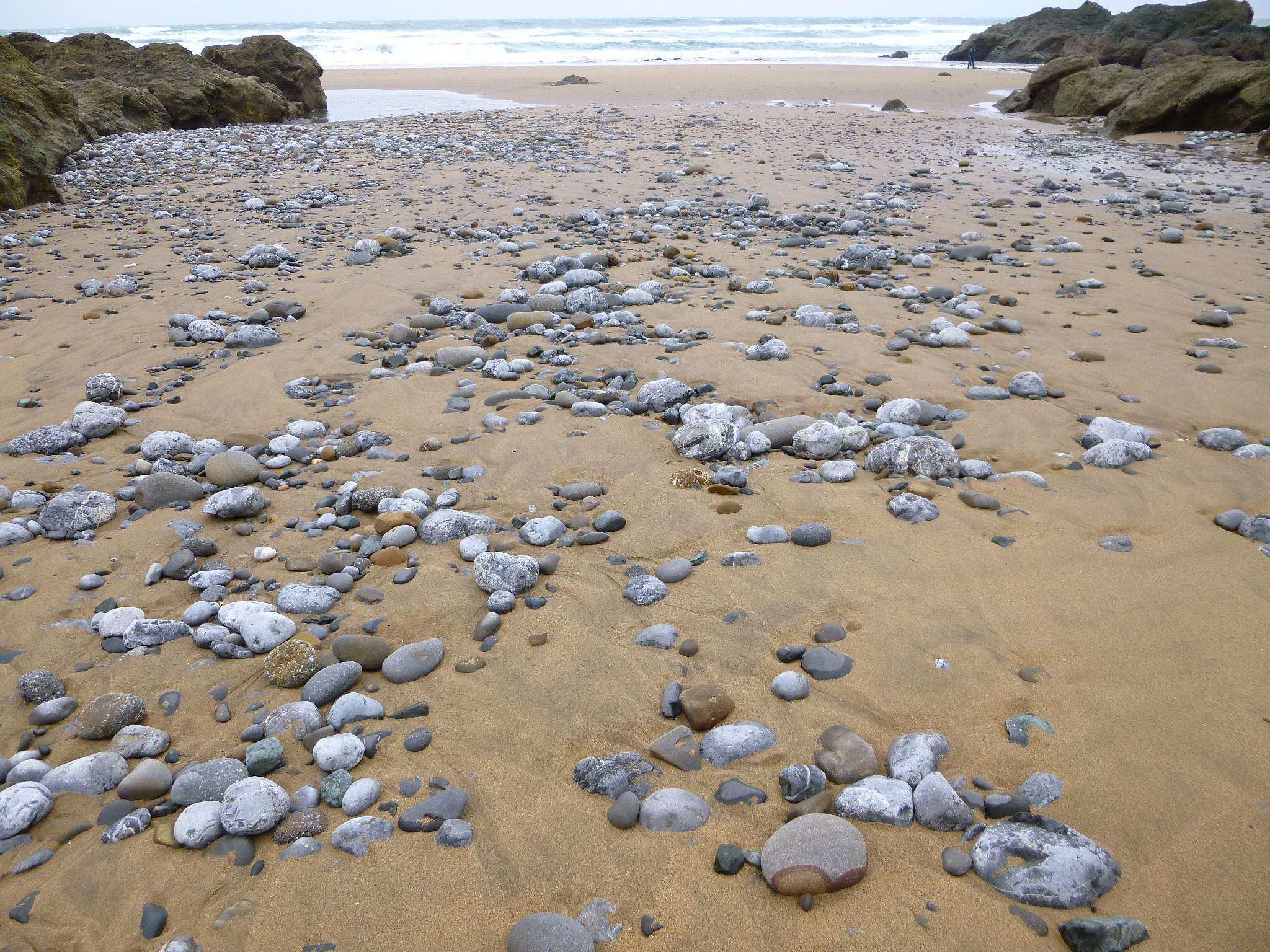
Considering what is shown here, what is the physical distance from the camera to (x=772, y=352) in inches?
185

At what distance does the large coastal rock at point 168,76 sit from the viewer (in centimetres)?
1523

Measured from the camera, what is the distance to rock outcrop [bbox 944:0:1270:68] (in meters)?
24.5

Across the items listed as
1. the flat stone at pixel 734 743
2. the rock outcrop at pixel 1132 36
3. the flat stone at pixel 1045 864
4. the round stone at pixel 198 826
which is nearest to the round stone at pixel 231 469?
the round stone at pixel 198 826

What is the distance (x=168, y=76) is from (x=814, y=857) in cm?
1944

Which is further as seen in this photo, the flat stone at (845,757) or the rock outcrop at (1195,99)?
the rock outcrop at (1195,99)

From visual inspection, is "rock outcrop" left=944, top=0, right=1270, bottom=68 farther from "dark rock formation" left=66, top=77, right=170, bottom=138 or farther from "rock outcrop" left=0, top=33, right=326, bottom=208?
"dark rock formation" left=66, top=77, right=170, bottom=138

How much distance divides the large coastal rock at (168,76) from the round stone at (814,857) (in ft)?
59.3

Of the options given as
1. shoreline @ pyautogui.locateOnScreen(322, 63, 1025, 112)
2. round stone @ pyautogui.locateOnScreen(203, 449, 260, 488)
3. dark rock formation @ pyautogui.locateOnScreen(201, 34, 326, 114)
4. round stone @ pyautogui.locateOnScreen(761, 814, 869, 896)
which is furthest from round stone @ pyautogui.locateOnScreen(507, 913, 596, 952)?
dark rock formation @ pyautogui.locateOnScreen(201, 34, 326, 114)

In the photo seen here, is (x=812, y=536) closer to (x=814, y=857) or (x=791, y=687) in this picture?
(x=791, y=687)

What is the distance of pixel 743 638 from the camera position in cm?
251

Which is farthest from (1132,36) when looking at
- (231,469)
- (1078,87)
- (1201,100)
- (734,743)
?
(734,743)

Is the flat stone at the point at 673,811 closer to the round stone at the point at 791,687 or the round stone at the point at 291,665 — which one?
the round stone at the point at 791,687

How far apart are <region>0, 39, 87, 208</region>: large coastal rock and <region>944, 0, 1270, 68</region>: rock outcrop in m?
26.0

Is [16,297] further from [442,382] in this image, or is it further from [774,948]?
[774,948]
